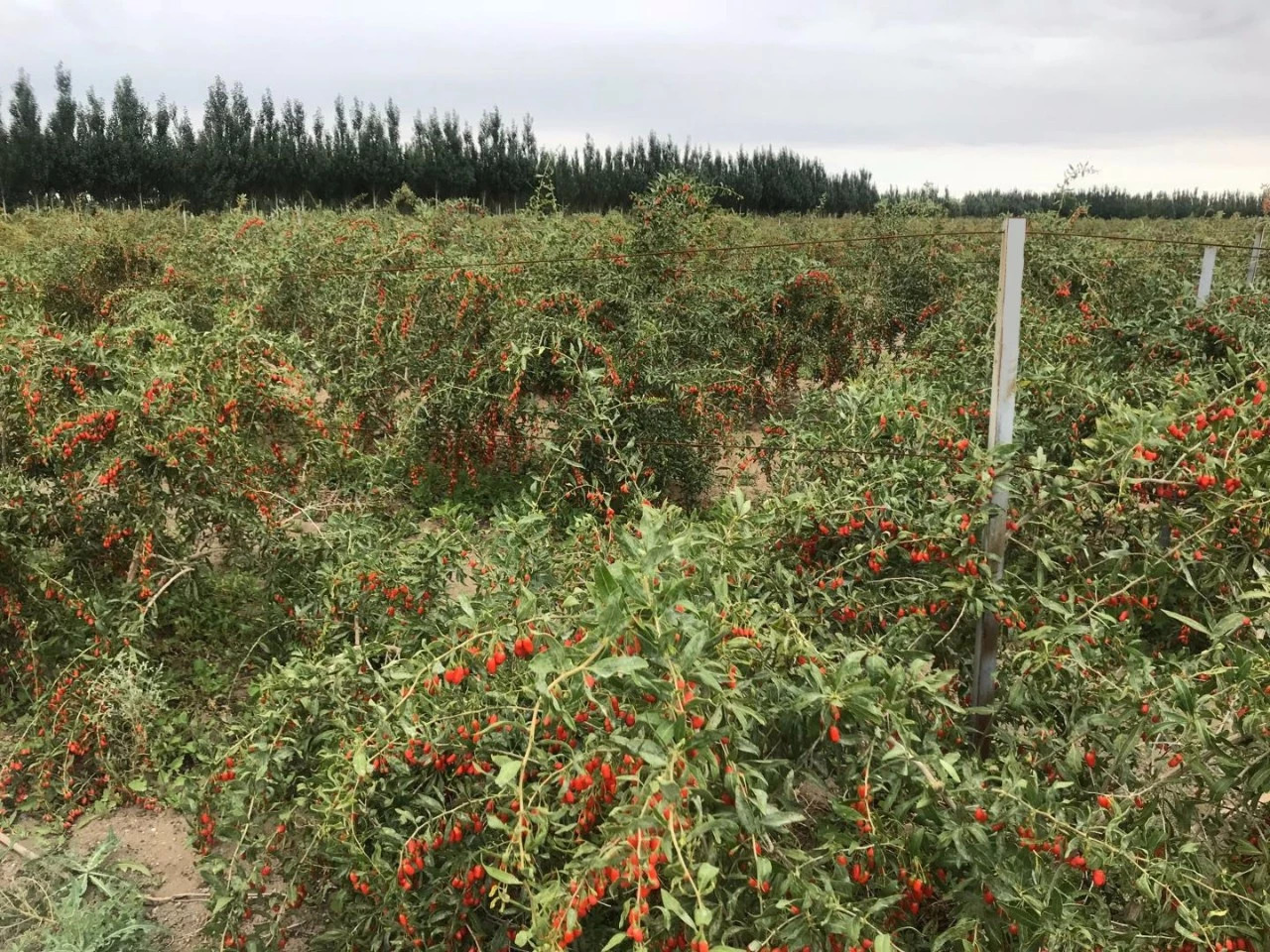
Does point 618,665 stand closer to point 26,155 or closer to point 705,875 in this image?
point 705,875

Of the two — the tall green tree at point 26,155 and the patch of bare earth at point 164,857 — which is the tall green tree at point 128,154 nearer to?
the tall green tree at point 26,155

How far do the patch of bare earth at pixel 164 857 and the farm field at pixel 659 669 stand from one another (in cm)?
2

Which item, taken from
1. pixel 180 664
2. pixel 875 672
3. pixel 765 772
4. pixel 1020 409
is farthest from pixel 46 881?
pixel 1020 409

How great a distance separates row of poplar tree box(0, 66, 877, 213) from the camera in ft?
84.0

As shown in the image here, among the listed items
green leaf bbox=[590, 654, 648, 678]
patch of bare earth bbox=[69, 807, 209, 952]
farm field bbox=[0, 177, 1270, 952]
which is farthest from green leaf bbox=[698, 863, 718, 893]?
patch of bare earth bbox=[69, 807, 209, 952]

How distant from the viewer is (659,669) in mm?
1585

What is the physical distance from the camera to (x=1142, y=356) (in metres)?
3.85

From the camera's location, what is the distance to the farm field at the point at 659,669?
64.3 inches

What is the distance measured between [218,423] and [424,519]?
221 centimetres

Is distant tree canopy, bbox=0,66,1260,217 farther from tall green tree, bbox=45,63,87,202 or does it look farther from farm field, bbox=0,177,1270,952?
farm field, bbox=0,177,1270,952

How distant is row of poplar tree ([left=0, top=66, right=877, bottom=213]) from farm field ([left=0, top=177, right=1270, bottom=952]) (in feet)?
67.7

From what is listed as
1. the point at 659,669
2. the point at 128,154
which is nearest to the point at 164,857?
the point at 659,669

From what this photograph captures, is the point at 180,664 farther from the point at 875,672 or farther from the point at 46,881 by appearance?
the point at 875,672

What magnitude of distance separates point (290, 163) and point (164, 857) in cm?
3006
